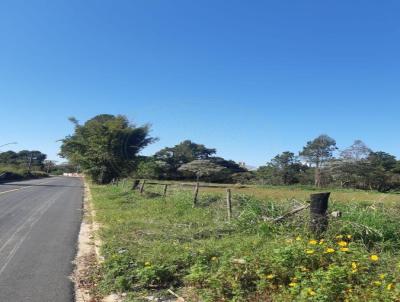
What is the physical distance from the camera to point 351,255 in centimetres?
601

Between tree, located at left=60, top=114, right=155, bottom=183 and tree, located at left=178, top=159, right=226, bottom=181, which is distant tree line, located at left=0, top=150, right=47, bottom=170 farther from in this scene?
tree, located at left=60, top=114, right=155, bottom=183

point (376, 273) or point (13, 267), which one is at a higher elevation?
point (376, 273)

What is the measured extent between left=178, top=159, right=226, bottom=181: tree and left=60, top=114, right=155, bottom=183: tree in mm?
19582

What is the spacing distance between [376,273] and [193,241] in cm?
448

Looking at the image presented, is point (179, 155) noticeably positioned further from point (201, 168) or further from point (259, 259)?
point (259, 259)

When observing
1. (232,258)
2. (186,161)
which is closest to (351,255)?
(232,258)

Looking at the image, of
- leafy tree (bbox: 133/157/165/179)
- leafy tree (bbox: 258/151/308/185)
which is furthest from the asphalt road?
leafy tree (bbox: 258/151/308/185)

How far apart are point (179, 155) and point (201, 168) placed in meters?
10.2

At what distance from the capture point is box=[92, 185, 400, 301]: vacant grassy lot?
17.0 feet

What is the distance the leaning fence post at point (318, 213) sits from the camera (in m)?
8.82

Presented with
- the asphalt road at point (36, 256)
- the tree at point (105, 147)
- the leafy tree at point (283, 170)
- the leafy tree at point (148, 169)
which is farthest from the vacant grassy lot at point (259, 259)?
the leafy tree at point (283, 170)

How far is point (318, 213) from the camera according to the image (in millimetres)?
8891

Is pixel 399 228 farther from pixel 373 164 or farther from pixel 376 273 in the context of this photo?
pixel 373 164

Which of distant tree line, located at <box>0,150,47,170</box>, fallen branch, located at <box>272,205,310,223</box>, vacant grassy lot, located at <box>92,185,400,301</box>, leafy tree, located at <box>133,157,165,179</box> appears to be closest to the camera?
vacant grassy lot, located at <box>92,185,400,301</box>
